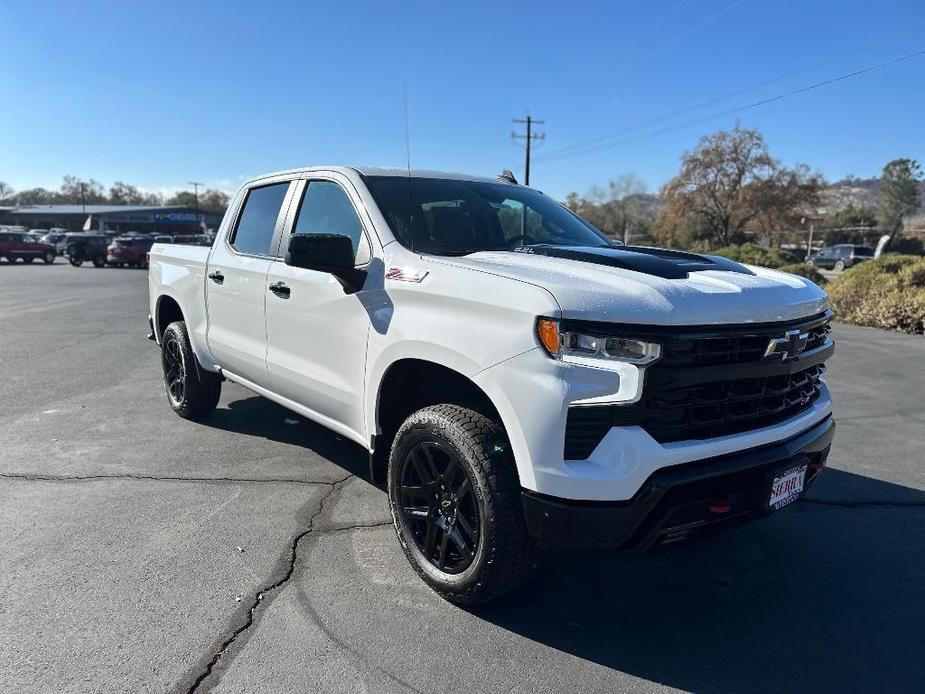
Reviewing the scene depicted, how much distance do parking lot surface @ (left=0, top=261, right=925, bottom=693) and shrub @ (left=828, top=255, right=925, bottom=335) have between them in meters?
8.21

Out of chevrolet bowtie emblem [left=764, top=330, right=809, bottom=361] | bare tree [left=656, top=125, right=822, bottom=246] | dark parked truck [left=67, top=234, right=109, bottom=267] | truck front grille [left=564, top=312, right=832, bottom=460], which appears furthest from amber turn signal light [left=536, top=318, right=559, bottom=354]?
bare tree [left=656, top=125, right=822, bottom=246]

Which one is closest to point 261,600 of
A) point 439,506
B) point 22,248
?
point 439,506

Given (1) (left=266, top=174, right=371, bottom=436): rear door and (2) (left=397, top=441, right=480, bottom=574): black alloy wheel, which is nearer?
(2) (left=397, top=441, right=480, bottom=574): black alloy wheel

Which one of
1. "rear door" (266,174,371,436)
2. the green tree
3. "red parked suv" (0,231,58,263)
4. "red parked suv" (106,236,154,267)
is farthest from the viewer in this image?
the green tree

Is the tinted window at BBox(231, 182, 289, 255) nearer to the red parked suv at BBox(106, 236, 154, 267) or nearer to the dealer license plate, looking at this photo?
the dealer license plate

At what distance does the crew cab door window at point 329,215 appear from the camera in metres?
3.53

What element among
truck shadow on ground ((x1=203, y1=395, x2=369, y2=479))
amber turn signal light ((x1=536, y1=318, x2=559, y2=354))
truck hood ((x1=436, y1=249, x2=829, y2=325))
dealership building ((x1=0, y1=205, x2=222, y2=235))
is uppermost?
truck hood ((x1=436, y1=249, x2=829, y2=325))

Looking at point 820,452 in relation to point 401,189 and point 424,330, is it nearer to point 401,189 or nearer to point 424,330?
point 424,330

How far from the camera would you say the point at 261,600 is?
299 centimetres

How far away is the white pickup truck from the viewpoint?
2385 mm

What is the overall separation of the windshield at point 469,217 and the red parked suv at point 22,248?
3818cm

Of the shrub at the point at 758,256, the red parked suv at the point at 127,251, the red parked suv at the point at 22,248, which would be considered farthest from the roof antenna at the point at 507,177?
the red parked suv at the point at 22,248

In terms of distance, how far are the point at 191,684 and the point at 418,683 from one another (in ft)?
2.69

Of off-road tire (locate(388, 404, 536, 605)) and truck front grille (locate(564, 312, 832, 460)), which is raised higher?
truck front grille (locate(564, 312, 832, 460))
